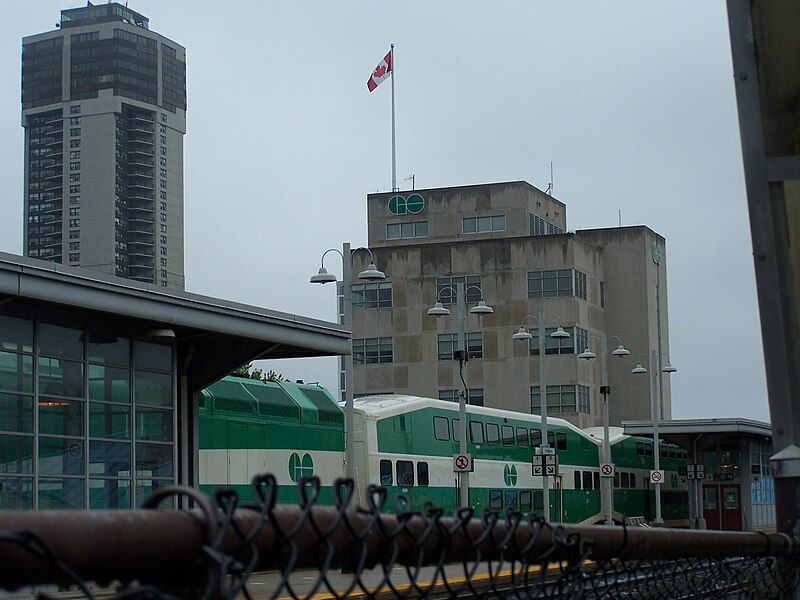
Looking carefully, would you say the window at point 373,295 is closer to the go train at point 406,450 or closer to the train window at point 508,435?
the go train at point 406,450

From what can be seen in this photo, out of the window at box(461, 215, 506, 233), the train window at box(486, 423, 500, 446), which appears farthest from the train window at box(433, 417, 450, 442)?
the window at box(461, 215, 506, 233)

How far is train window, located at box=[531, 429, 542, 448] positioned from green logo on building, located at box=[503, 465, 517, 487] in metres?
1.65

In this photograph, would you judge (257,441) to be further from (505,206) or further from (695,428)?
(505,206)

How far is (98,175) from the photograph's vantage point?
193000mm

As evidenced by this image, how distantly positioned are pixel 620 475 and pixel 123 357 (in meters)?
36.7

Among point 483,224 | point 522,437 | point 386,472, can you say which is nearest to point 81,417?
point 386,472

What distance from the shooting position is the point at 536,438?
45.6 metres

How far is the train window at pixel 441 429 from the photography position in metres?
39.2

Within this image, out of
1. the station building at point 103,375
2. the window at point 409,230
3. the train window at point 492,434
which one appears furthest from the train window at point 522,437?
the window at point 409,230

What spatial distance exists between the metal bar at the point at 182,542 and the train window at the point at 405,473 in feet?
110

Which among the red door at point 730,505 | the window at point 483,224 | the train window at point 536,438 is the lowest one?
the red door at point 730,505

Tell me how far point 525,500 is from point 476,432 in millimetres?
4679

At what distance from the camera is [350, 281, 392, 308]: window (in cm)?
7994

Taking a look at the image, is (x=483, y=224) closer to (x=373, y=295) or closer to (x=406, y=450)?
(x=373, y=295)
